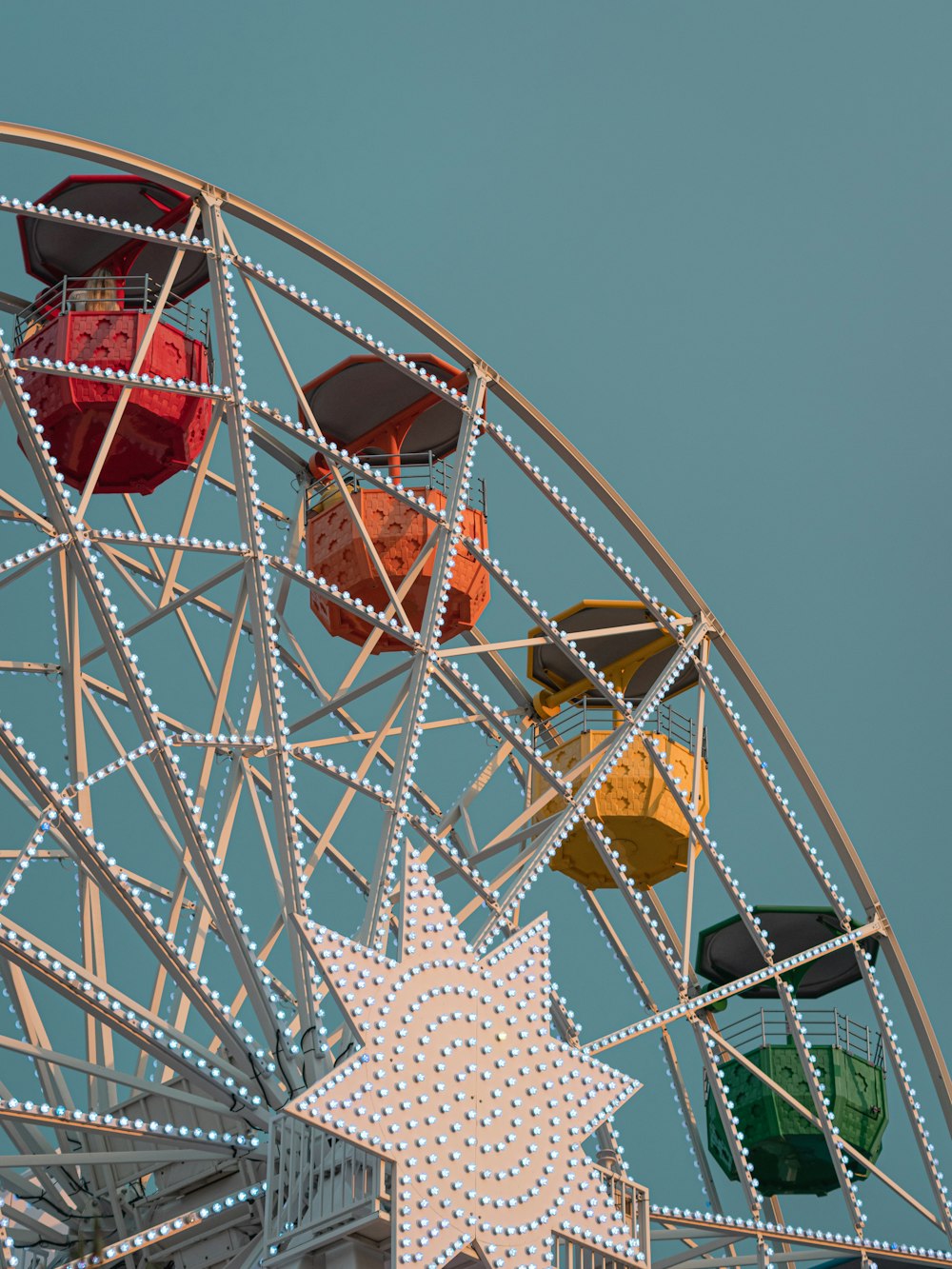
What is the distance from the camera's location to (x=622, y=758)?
1053 inches

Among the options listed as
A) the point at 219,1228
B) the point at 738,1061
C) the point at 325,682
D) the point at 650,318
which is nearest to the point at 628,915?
the point at 325,682

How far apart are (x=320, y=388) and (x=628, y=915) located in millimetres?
32797

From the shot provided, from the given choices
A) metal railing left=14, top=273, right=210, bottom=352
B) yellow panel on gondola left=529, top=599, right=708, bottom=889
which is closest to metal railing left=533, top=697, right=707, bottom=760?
yellow panel on gondola left=529, top=599, right=708, bottom=889

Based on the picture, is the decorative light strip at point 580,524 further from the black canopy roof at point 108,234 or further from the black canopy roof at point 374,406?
the black canopy roof at point 108,234

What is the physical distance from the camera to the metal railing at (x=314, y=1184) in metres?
16.9

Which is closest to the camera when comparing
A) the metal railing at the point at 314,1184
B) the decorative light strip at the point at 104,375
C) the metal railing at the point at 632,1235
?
the metal railing at the point at 314,1184

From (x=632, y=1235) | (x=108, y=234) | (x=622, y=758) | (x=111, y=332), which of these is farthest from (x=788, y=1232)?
(x=108, y=234)

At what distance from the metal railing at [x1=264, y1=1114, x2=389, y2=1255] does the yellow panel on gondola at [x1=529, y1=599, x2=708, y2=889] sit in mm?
7949

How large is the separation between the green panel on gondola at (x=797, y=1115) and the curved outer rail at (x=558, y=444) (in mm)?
1396

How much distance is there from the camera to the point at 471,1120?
17781 mm

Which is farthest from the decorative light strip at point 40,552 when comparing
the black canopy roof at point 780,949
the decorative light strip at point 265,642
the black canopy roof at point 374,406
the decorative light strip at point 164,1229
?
the black canopy roof at point 780,949

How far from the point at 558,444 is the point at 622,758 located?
5125 mm

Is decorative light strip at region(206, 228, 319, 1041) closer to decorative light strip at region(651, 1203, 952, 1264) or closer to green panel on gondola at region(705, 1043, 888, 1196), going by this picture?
decorative light strip at region(651, 1203, 952, 1264)

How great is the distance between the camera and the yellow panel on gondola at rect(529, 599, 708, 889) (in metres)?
26.5
